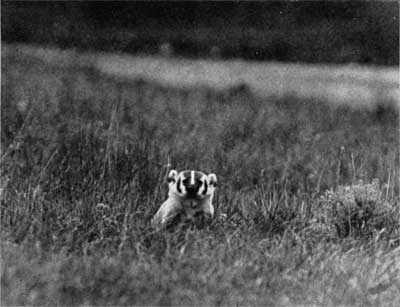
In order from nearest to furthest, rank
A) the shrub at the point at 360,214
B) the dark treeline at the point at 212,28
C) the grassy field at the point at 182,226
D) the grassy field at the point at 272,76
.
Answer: the grassy field at the point at 182,226 → the shrub at the point at 360,214 → the dark treeline at the point at 212,28 → the grassy field at the point at 272,76

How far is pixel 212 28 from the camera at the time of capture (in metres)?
10.8

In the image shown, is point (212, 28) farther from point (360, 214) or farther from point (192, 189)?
point (192, 189)

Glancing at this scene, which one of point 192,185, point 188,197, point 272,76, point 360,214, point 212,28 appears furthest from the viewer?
point 272,76

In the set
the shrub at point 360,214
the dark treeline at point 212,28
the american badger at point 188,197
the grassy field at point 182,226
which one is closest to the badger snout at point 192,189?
the american badger at point 188,197

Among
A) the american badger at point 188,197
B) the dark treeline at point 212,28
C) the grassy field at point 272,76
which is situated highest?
the dark treeline at point 212,28

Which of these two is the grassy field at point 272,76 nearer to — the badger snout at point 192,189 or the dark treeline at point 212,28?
the dark treeline at point 212,28

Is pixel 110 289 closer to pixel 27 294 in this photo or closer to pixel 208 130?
pixel 27 294

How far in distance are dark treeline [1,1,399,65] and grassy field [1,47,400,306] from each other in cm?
69

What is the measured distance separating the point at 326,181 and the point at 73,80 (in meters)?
4.49

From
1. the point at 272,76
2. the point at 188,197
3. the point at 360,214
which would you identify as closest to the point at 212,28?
the point at 272,76

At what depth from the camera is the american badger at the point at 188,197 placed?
526 cm

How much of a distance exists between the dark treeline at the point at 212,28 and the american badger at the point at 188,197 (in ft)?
17.7

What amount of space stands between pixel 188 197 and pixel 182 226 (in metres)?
0.22

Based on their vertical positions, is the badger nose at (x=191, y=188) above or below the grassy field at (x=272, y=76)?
below
